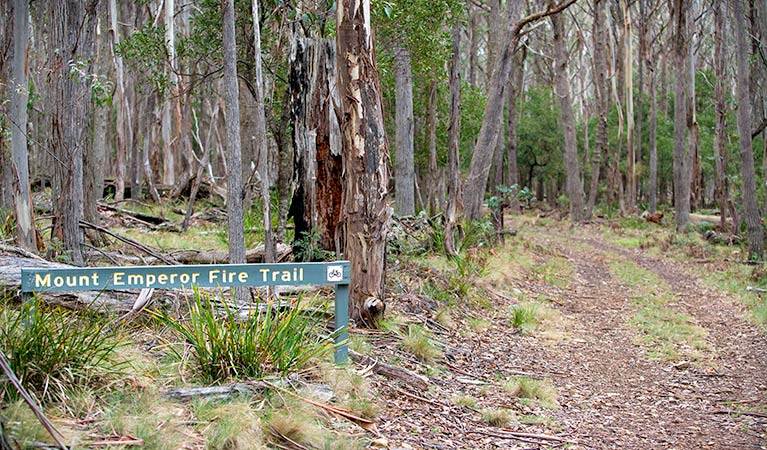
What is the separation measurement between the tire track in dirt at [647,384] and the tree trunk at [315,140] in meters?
3.52

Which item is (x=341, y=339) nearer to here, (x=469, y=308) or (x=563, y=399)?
(x=563, y=399)

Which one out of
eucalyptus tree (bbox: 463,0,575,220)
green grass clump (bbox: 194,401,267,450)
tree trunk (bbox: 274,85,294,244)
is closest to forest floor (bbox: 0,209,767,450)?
green grass clump (bbox: 194,401,267,450)

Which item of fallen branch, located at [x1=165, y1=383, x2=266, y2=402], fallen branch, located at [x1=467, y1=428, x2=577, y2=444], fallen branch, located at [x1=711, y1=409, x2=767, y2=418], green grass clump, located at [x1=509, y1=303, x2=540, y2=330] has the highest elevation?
fallen branch, located at [x1=165, y1=383, x2=266, y2=402]

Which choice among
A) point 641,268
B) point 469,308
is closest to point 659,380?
point 469,308

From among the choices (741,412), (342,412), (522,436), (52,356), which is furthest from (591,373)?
(52,356)

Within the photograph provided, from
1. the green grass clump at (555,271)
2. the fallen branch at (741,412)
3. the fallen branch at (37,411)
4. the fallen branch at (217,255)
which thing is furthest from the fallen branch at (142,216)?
the fallen branch at (37,411)

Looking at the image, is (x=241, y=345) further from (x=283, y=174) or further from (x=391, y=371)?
(x=283, y=174)

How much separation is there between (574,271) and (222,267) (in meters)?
12.0

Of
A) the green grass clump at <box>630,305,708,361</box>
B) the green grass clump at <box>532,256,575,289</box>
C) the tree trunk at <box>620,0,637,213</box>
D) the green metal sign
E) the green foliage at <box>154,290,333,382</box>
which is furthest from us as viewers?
the tree trunk at <box>620,0,637,213</box>

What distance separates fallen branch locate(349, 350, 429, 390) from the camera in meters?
6.55

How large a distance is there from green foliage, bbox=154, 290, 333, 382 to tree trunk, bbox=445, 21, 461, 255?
315 inches

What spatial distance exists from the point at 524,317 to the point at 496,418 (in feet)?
14.2

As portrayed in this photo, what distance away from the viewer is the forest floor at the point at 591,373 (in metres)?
5.97

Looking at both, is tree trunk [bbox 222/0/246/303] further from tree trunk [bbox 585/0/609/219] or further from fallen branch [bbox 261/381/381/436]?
tree trunk [bbox 585/0/609/219]
